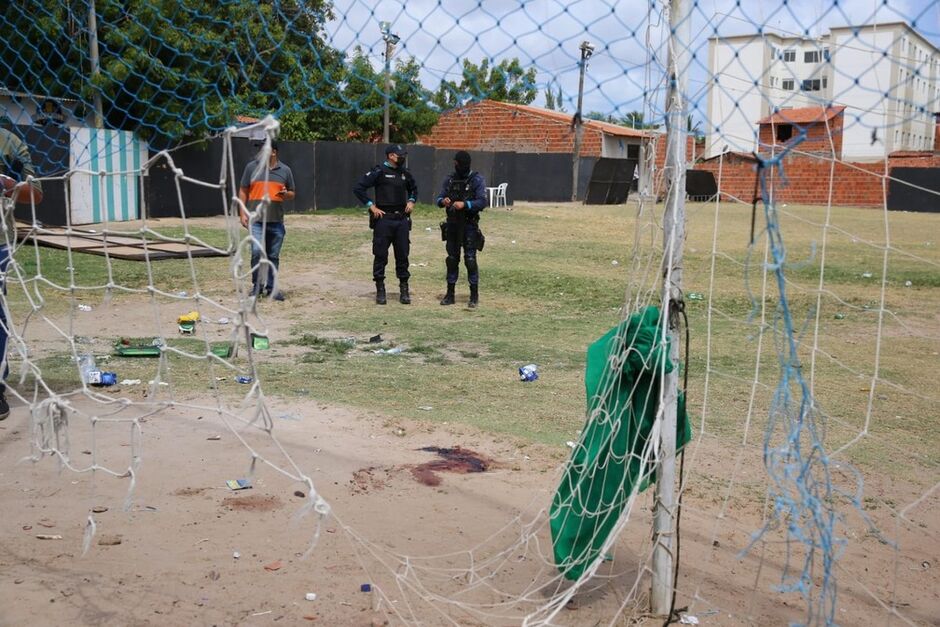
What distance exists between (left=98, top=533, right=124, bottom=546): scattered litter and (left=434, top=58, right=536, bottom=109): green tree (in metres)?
2.30

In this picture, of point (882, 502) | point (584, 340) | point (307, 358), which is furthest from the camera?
point (584, 340)

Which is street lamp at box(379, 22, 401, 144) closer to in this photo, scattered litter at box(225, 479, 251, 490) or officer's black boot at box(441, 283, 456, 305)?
scattered litter at box(225, 479, 251, 490)

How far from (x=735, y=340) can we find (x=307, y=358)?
391 centimetres

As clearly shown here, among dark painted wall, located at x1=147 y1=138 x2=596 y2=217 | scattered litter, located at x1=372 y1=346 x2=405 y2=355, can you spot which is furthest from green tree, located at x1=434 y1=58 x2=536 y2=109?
dark painted wall, located at x1=147 y1=138 x2=596 y2=217

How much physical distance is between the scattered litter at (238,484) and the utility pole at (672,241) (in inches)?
81.1

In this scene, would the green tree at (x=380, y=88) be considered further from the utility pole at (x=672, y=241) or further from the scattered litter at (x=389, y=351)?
the scattered litter at (x=389, y=351)

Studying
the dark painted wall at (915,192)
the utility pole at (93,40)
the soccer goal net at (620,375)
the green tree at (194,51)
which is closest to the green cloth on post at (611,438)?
the soccer goal net at (620,375)

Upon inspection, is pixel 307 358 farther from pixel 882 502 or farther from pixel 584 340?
pixel 882 502

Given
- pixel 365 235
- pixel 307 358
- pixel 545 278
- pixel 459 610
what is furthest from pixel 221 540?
pixel 365 235

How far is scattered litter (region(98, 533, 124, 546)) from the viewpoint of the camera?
12.6 ft

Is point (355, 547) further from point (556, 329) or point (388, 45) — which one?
point (556, 329)

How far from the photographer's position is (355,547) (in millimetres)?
3893

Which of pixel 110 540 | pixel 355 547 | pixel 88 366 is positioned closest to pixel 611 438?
pixel 355 547

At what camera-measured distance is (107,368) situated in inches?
271
